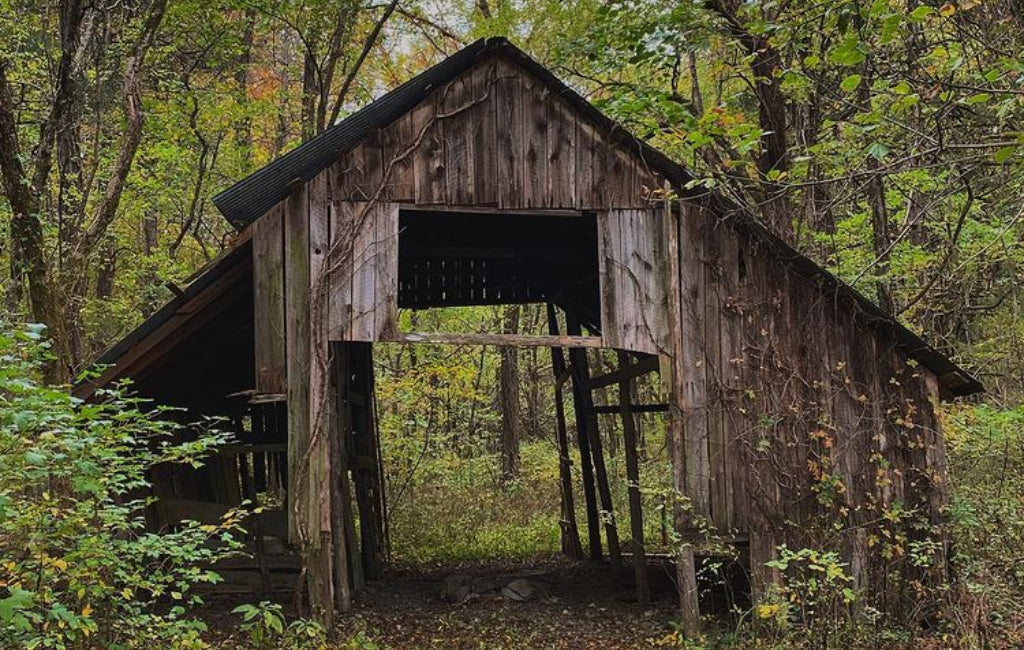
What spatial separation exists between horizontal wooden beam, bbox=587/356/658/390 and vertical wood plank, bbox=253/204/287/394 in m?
3.88

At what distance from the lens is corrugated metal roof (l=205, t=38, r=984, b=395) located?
784 cm

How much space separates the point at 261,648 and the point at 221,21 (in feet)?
37.3

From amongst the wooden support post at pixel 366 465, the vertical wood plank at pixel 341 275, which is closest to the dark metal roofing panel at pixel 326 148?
the vertical wood plank at pixel 341 275

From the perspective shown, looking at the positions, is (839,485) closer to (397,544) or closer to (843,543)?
(843,543)

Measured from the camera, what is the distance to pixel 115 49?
432 inches

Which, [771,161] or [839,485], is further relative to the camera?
Result: [771,161]

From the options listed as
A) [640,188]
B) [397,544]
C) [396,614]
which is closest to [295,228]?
[640,188]

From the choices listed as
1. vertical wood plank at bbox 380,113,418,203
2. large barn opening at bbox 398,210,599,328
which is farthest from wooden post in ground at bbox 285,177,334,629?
large barn opening at bbox 398,210,599,328

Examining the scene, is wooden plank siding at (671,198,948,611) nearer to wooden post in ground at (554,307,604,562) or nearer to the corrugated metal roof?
the corrugated metal roof

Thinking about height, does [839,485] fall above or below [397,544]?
above

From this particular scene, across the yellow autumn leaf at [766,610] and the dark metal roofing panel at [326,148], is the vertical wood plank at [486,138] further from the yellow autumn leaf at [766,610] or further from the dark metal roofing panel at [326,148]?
the yellow autumn leaf at [766,610]

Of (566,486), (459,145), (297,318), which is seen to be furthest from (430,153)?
(566,486)

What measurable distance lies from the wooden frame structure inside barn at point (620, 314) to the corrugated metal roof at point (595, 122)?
0.08 feet

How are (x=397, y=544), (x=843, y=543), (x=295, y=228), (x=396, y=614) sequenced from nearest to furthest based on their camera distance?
(x=295, y=228) → (x=843, y=543) → (x=396, y=614) → (x=397, y=544)
